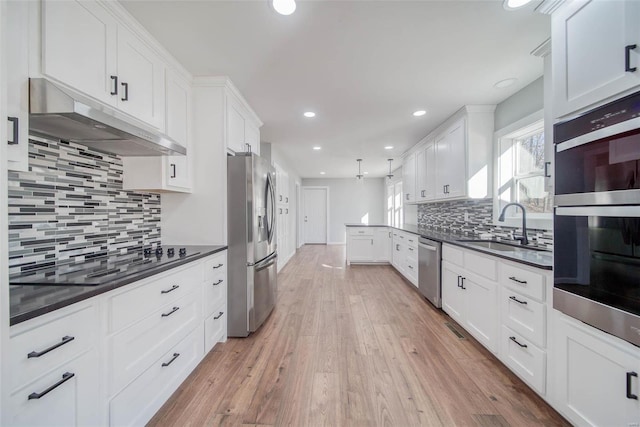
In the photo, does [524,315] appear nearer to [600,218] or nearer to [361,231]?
[600,218]

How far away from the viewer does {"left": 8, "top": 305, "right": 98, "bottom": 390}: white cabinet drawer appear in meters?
0.82

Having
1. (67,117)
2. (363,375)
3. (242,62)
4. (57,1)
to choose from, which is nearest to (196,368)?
(363,375)

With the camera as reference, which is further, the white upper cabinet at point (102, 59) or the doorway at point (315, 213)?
the doorway at point (315, 213)

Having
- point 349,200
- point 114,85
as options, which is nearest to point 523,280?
point 114,85

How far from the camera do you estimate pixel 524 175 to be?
2.68 metres

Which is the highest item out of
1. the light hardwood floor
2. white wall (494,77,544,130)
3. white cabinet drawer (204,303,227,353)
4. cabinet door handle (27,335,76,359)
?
white wall (494,77,544,130)

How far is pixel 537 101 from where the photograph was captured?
2398 mm

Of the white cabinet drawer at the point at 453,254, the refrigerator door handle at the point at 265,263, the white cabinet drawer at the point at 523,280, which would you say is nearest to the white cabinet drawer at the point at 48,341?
the refrigerator door handle at the point at 265,263

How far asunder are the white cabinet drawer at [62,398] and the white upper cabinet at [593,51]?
102 inches

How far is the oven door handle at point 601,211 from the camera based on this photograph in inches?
41.6

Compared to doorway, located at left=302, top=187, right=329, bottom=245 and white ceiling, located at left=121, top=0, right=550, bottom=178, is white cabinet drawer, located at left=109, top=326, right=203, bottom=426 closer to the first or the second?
white ceiling, located at left=121, top=0, right=550, bottom=178

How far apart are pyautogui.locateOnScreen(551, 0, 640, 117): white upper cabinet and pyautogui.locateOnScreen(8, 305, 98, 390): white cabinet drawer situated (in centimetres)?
250

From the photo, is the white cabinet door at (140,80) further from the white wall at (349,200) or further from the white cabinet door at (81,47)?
the white wall at (349,200)

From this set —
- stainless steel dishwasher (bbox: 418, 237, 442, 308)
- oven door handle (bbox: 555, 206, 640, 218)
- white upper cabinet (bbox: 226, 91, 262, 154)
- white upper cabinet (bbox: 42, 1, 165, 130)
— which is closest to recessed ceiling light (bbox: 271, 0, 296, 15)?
white upper cabinet (bbox: 42, 1, 165, 130)
